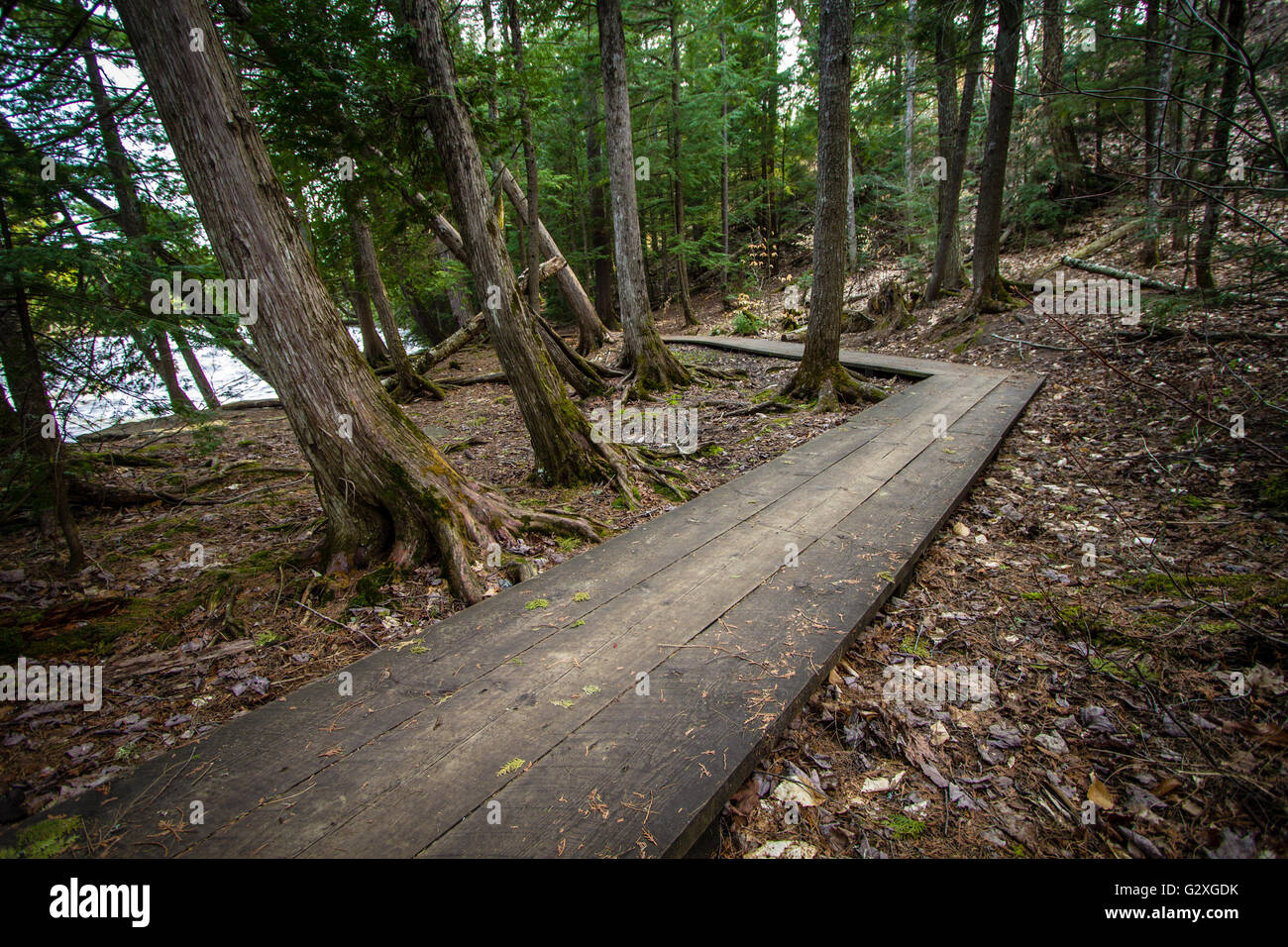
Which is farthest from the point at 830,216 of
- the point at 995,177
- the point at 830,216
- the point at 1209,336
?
the point at 995,177

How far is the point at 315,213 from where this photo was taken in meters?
8.39

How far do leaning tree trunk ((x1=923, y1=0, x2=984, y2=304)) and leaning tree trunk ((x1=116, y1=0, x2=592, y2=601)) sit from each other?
11497mm

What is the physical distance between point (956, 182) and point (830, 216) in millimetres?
7423

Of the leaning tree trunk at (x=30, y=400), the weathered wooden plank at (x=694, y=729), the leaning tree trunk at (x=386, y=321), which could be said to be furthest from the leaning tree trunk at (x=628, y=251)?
the leaning tree trunk at (x=30, y=400)

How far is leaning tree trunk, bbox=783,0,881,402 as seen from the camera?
675cm

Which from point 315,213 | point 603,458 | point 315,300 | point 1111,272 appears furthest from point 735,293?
point 315,300

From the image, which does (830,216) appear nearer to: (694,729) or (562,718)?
(694,729)

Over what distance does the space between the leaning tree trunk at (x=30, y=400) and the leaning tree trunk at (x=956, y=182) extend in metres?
13.3

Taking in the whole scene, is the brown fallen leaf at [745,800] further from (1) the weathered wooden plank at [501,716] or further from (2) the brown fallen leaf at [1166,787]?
(2) the brown fallen leaf at [1166,787]

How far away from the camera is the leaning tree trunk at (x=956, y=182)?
33.2 feet

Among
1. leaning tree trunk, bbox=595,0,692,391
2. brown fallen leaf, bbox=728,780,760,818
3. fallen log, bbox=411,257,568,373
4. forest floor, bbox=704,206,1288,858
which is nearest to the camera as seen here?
forest floor, bbox=704,206,1288,858

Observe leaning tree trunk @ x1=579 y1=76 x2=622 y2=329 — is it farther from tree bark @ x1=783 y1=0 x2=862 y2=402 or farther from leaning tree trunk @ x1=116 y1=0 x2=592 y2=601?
leaning tree trunk @ x1=116 y1=0 x2=592 y2=601

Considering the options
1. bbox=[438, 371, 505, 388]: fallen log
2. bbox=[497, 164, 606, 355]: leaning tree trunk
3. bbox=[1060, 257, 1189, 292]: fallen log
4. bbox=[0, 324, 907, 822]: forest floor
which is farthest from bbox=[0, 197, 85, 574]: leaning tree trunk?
bbox=[1060, 257, 1189, 292]: fallen log
